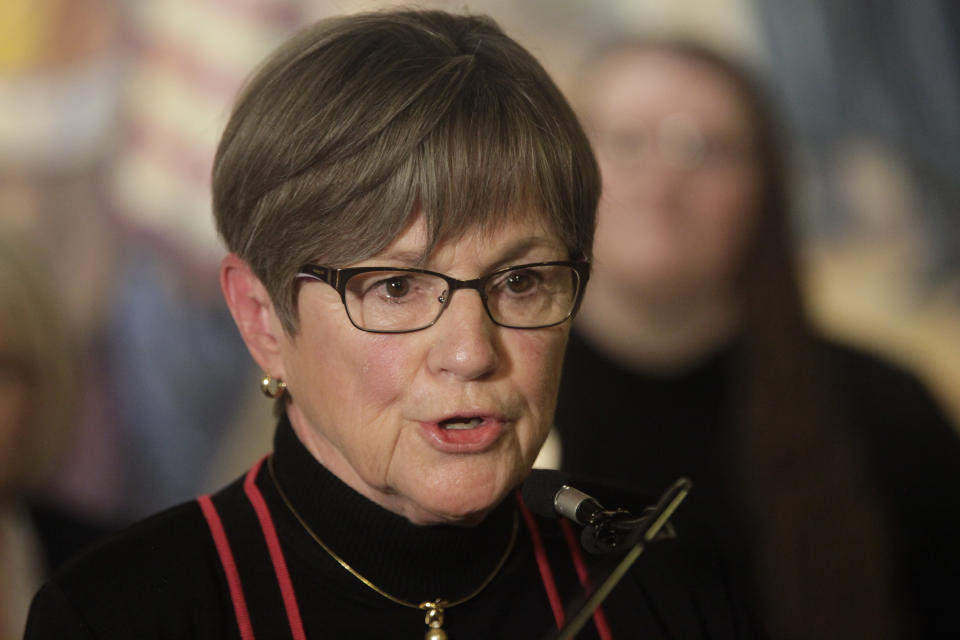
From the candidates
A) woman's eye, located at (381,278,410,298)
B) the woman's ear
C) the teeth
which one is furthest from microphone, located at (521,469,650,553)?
the woman's ear

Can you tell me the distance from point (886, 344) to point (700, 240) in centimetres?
73

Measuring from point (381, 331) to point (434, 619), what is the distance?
451 mm

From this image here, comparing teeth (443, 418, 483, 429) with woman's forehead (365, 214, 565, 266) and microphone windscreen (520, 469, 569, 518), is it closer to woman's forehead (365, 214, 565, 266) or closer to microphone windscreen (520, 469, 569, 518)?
microphone windscreen (520, 469, 569, 518)

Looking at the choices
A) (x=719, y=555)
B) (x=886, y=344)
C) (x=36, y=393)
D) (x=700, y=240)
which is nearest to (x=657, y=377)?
(x=700, y=240)

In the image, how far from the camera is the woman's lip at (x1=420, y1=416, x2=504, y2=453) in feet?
5.12

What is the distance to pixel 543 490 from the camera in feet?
5.03

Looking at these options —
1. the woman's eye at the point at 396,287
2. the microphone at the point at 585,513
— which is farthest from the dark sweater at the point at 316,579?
the woman's eye at the point at 396,287

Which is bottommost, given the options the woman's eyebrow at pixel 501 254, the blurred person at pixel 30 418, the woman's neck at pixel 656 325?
the blurred person at pixel 30 418

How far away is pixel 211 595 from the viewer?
5.27ft

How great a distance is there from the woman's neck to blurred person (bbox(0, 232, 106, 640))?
1.64 meters

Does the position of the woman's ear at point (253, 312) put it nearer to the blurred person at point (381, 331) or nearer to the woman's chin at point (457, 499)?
the blurred person at point (381, 331)

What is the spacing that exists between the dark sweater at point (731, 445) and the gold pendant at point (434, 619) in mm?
1901

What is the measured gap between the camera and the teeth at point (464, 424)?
1.58m

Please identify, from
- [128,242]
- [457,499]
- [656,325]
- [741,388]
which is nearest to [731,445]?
[741,388]
